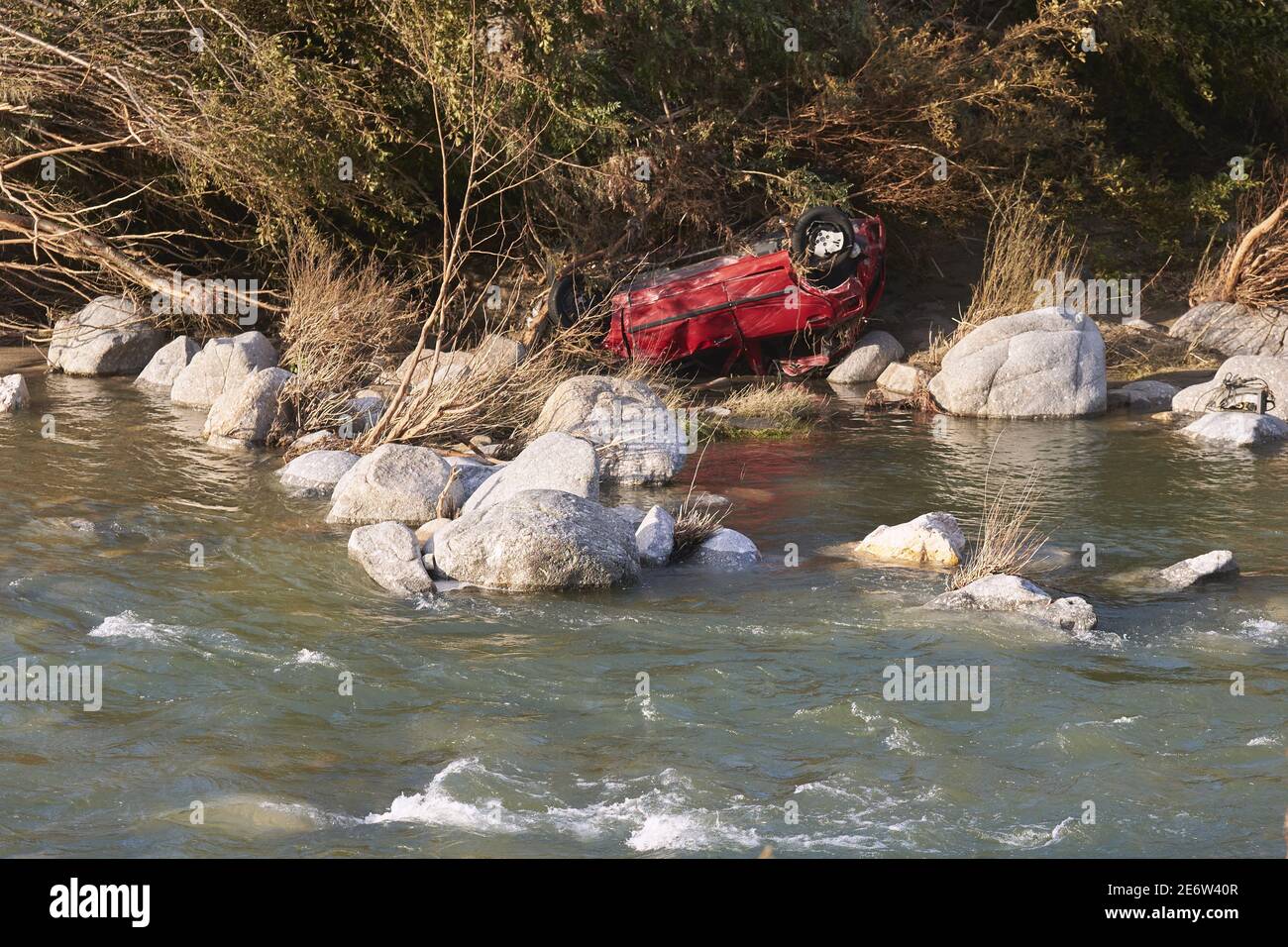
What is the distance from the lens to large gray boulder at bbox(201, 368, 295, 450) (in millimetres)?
12797

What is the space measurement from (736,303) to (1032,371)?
3392mm

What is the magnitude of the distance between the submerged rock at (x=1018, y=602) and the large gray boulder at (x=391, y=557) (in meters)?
3.05

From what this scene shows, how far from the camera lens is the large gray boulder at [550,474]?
9938 millimetres

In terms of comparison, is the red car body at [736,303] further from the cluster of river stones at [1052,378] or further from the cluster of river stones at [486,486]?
the cluster of river stones at [486,486]

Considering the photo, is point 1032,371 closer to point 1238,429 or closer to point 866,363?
point 1238,429

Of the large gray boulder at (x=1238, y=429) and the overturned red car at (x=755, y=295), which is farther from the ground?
the overturned red car at (x=755, y=295)

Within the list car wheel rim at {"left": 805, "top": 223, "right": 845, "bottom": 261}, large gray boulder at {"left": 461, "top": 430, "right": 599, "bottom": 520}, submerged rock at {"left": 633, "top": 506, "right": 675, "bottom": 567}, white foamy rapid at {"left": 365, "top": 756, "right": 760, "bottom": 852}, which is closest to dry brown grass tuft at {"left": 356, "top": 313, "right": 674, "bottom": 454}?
large gray boulder at {"left": 461, "top": 430, "right": 599, "bottom": 520}

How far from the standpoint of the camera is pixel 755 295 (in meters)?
15.6

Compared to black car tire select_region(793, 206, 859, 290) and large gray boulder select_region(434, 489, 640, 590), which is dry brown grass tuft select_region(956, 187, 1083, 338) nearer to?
black car tire select_region(793, 206, 859, 290)

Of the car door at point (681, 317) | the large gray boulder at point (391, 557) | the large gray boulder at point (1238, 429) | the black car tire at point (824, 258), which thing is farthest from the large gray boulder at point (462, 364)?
the large gray boulder at point (1238, 429)

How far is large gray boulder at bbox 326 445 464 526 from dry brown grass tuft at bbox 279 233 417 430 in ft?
8.03
